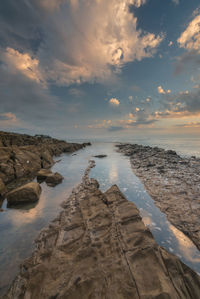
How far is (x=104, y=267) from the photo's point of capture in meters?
2.52

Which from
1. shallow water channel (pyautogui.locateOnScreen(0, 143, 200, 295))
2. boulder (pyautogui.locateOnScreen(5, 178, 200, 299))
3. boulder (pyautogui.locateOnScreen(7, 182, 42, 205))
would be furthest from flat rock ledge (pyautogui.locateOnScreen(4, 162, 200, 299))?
boulder (pyautogui.locateOnScreen(7, 182, 42, 205))

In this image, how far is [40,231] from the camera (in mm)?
4305

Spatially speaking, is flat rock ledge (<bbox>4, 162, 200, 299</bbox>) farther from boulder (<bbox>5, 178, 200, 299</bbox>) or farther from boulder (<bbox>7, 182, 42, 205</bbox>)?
boulder (<bbox>7, 182, 42, 205</bbox>)

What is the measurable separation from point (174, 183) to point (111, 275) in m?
8.46

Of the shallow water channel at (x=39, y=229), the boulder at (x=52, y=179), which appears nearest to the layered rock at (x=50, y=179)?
the boulder at (x=52, y=179)

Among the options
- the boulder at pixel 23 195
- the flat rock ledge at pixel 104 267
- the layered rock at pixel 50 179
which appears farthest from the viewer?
the layered rock at pixel 50 179

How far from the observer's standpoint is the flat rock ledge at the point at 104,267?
212 cm

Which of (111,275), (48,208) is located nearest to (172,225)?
(111,275)

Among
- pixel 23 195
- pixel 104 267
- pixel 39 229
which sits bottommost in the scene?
pixel 39 229

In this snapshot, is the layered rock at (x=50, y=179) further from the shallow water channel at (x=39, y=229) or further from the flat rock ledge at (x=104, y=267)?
the flat rock ledge at (x=104, y=267)

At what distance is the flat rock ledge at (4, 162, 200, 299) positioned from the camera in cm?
212

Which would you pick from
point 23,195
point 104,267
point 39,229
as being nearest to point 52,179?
point 23,195

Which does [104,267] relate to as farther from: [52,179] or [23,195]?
[52,179]

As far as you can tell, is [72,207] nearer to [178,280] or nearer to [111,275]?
[111,275]
